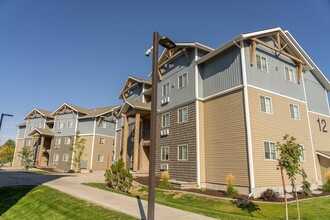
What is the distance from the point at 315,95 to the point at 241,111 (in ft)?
41.4

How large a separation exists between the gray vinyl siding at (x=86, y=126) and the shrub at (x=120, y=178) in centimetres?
2640

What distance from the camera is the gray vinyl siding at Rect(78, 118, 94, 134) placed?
135 feet

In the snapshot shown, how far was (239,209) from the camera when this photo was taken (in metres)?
11.7

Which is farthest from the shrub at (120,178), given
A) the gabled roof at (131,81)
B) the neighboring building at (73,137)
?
the neighboring building at (73,137)

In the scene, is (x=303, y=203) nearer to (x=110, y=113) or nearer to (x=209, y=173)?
(x=209, y=173)

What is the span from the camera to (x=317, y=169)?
19875mm

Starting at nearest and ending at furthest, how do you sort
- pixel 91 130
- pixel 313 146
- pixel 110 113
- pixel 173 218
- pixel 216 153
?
pixel 173 218
pixel 216 153
pixel 313 146
pixel 91 130
pixel 110 113

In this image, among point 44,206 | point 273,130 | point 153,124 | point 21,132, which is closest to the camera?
point 153,124

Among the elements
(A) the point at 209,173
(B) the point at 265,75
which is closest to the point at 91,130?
(A) the point at 209,173

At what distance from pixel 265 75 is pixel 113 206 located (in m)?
14.5

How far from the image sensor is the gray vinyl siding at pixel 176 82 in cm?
2025

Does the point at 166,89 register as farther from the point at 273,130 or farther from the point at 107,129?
the point at 107,129

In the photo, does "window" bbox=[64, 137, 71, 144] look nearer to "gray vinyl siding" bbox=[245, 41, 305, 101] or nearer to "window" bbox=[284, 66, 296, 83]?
"gray vinyl siding" bbox=[245, 41, 305, 101]

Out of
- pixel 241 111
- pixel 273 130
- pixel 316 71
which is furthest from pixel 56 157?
pixel 316 71
